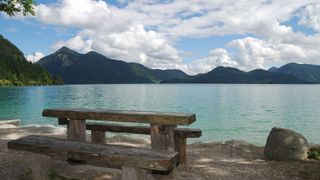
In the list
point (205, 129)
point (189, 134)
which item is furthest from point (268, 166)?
point (205, 129)

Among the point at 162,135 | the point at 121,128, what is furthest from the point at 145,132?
the point at 162,135

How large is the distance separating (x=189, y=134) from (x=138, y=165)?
4086mm

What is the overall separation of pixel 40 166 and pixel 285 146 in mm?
8318

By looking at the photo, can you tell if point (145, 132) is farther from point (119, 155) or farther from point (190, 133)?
point (119, 155)

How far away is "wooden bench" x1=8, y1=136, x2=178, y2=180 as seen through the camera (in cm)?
628

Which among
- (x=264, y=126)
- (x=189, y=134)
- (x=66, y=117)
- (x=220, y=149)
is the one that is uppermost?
(x=66, y=117)

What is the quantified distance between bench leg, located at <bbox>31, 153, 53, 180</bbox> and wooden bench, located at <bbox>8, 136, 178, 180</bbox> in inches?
13.9

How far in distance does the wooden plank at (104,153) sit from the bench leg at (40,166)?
1.16ft

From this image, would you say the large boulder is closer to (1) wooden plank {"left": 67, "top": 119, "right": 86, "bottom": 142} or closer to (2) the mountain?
(1) wooden plank {"left": 67, "top": 119, "right": 86, "bottom": 142}

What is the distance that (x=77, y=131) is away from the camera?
9570mm

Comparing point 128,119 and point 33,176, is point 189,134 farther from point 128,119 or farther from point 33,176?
point 33,176

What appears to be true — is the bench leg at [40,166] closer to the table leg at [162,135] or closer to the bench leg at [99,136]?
the table leg at [162,135]

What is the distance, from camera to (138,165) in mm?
6391

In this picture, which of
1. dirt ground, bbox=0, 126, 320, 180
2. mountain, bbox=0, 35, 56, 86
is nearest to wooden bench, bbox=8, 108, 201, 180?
dirt ground, bbox=0, 126, 320, 180
